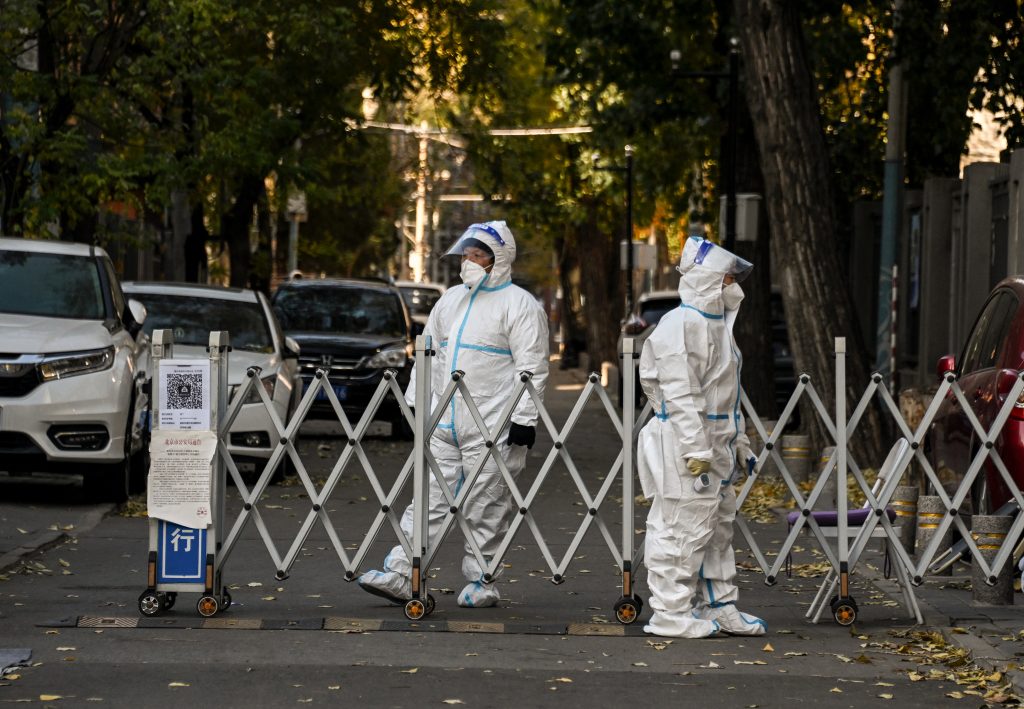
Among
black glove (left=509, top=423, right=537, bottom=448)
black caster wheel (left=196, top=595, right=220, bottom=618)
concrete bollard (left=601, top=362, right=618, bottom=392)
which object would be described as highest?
black glove (left=509, top=423, right=537, bottom=448)

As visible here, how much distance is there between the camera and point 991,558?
10.0 metres

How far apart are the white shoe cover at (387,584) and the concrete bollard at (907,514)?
2993 mm

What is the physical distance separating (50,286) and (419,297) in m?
24.4

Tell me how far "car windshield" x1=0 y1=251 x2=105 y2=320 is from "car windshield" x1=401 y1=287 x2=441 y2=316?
2296cm

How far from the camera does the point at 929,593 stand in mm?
10555

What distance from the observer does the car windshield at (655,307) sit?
26016 millimetres

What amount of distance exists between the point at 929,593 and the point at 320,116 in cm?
2027

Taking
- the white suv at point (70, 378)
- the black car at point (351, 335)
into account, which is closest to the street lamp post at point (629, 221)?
the black car at point (351, 335)

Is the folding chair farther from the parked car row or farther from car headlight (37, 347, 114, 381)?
car headlight (37, 347, 114, 381)

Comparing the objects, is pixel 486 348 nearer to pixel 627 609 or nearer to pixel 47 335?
pixel 627 609

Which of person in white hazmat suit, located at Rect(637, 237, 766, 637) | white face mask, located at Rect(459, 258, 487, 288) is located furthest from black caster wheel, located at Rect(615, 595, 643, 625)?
white face mask, located at Rect(459, 258, 487, 288)

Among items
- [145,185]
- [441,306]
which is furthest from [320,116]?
[441,306]

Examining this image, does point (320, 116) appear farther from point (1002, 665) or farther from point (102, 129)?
point (1002, 665)

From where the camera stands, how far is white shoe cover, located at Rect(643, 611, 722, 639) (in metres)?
9.02
